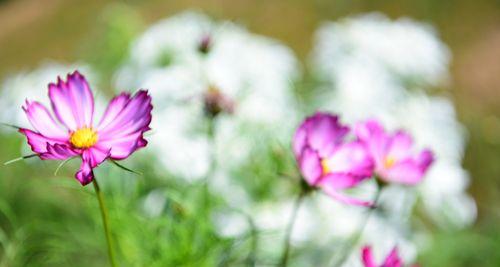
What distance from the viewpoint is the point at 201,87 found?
90 centimetres

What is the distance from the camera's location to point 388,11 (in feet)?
8.72

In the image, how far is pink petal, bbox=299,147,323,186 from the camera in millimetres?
467

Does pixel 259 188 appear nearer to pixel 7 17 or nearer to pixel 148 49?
pixel 148 49

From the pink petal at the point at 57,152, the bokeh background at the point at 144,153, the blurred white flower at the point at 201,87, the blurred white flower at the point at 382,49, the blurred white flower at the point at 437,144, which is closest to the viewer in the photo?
the pink petal at the point at 57,152

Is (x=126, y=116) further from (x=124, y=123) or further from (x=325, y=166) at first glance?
(x=325, y=166)

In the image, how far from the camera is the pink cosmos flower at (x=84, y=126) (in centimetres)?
36

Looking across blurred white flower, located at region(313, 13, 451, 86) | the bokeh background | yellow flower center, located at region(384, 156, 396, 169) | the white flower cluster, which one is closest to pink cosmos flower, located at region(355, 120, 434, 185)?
yellow flower center, located at region(384, 156, 396, 169)

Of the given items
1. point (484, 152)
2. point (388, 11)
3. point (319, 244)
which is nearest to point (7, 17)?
point (388, 11)

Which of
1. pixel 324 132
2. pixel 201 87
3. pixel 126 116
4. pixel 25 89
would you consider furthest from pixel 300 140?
pixel 25 89

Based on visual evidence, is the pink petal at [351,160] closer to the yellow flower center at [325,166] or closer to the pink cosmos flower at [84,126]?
the yellow flower center at [325,166]

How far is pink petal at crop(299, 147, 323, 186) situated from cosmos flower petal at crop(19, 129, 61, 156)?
170mm

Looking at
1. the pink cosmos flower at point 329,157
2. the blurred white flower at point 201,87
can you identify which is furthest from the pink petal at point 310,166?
the blurred white flower at point 201,87

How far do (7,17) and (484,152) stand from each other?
197cm

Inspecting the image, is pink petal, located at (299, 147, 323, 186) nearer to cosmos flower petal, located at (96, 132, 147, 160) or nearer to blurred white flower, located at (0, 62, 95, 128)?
Answer: cosmos flower petal, located at (96, 132, 147, 160)
